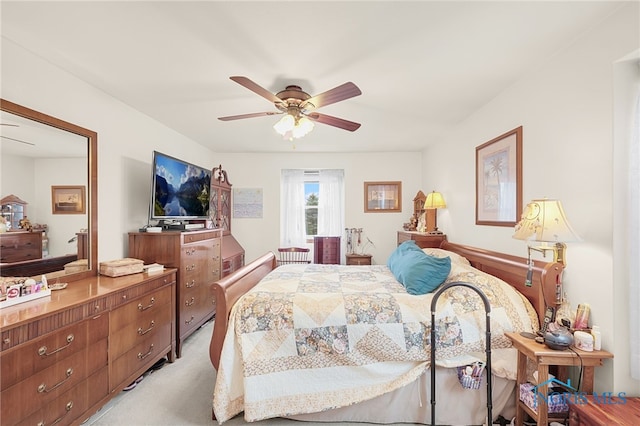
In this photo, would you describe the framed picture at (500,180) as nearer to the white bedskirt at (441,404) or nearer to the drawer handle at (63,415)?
the white bedskirt at (441,404)

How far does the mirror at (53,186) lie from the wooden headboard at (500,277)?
49.5 inches

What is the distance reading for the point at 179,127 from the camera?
11.4 ft

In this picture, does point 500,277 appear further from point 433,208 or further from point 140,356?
point 140,356

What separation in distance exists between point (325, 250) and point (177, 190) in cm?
254

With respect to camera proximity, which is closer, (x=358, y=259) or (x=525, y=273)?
(x=525, y=273)

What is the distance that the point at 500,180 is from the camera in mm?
2492

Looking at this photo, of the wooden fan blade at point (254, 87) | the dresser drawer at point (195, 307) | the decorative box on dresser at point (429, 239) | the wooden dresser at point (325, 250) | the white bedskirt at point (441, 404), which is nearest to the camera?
the wooden fan blade at point (254, 87)

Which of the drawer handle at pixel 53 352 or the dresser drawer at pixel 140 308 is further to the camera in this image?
the dresser drawer at pixel 140 308

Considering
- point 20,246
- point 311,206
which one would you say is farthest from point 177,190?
point 311,206

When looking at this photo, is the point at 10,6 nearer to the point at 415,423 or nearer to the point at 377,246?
the point at 415,423

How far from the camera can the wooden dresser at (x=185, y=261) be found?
2766 millimetres

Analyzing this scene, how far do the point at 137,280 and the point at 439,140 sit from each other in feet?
13.2

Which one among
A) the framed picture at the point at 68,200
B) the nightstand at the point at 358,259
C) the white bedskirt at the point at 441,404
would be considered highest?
the framed picture at the point at 68,200

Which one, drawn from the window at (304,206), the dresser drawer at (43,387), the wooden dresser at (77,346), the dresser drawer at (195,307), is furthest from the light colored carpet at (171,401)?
the window at (304,206)
